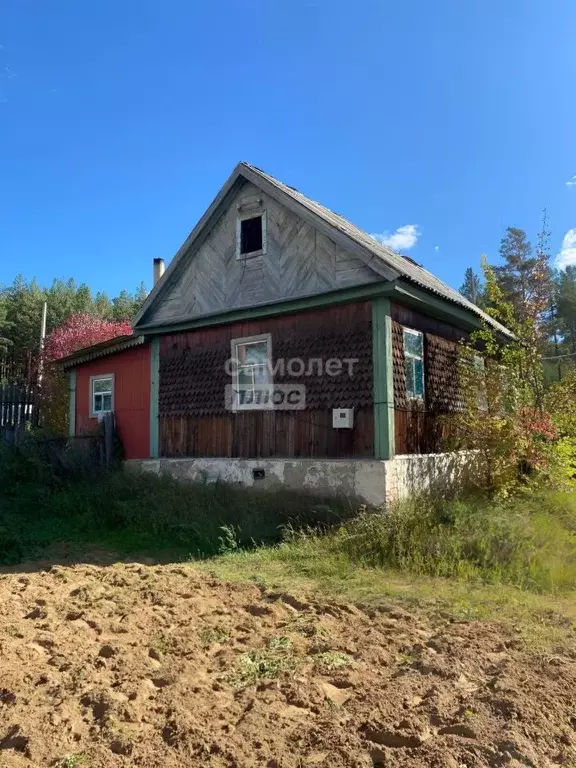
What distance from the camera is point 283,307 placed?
34.1 ft

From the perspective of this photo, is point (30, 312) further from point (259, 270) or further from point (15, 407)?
point (259, 270)

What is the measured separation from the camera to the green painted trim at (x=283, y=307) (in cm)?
930

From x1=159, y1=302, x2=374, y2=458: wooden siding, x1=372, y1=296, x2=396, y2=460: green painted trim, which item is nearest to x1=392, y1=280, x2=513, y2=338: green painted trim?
x1=372, y1=296, x2=396, y2=460: green painted trim

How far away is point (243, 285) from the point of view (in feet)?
36.9

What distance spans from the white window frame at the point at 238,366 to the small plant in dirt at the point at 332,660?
6490mm

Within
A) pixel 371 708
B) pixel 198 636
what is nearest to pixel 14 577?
pixel 198 636

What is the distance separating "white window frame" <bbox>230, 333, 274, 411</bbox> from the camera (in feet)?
34.8

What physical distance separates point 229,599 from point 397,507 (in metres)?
Answer: 3.53

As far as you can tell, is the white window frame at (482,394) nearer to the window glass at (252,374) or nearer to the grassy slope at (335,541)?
the grassy slope at (335,541)

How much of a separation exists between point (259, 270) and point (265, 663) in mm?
8350

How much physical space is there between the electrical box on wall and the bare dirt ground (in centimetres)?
422

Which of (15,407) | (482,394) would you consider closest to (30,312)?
(15,407)

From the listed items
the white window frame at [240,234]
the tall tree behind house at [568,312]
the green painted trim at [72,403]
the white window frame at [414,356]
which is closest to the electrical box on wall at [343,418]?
the white window frame at [414,356]

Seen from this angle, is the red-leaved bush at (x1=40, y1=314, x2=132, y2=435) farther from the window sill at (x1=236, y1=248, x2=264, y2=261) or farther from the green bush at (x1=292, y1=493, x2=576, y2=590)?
the green bush at (x1=292, y1=493, x2=576, y2=590)
